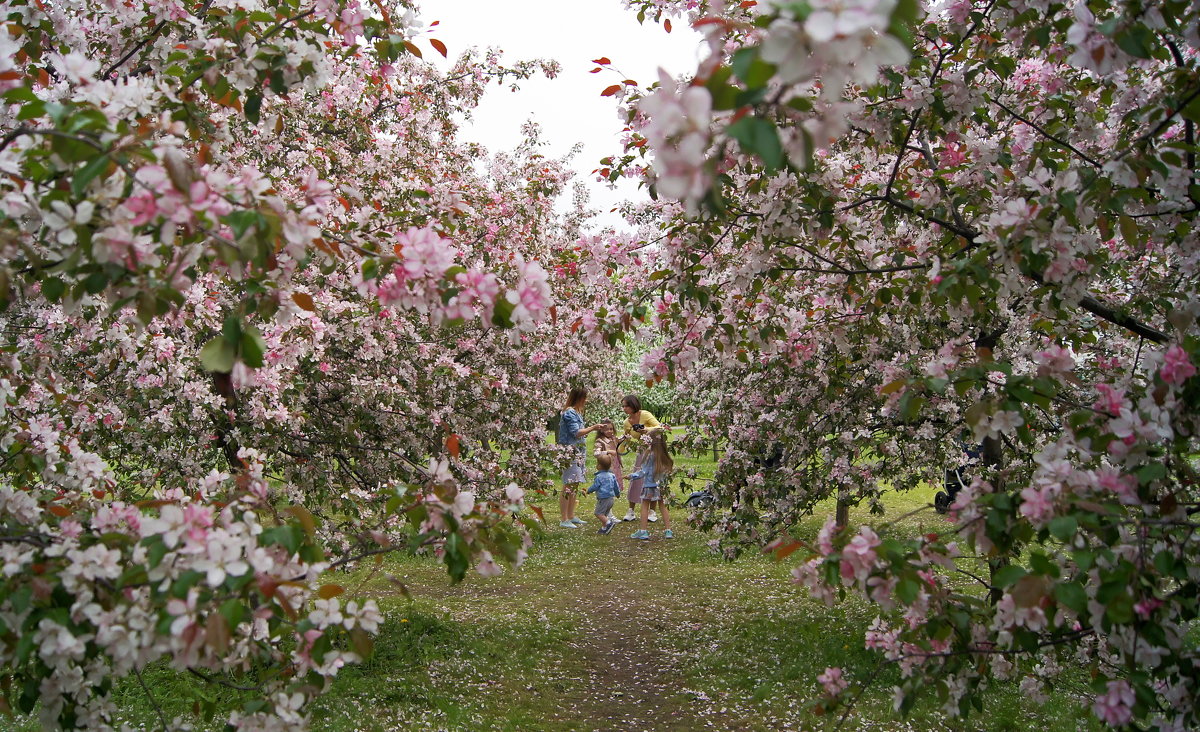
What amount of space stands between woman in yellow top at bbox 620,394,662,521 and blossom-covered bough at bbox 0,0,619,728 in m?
2.47

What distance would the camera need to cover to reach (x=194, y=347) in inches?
191

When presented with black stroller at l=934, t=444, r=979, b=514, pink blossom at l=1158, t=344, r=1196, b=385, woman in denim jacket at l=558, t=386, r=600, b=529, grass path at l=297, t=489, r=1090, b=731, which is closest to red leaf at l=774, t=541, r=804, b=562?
pink blossom at l=1158, t=344, r=1196, b=385

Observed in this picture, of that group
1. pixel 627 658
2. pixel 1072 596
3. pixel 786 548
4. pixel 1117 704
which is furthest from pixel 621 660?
pixel 1072 596

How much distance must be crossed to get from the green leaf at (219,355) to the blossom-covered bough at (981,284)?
3.17 ft

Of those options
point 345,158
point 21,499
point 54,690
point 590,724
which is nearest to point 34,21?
point 21,499

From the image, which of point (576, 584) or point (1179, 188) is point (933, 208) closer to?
point (1179, 188)

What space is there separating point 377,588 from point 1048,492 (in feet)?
22.1

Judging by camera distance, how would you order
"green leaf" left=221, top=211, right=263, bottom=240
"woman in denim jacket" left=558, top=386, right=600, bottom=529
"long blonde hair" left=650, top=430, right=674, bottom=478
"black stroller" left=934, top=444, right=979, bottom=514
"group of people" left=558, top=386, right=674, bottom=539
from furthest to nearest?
"woman in denim jacket" left=558, top=386, right=600, bottom=529 < "group of people" left=558, top=386, right=674, bottom=539 < "long blonde hair" left=650, top=430, right=674, bottom=478 < "black stroller" left=934, top=444, right=979, bottom=514 < "green leaf" left=221, top=211, right=263, bottom=240

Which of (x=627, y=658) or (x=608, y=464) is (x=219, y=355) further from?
(x=608, y=464)

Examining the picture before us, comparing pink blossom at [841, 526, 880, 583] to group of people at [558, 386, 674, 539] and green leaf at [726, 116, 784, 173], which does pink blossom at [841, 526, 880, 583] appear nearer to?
green leaf at [726, 116, 784, 173]

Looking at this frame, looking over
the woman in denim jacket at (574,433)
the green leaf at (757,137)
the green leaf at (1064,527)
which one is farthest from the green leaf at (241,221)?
the woman in denim jacket at (574,433)

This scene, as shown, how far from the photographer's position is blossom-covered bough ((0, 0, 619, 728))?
5.57 ft

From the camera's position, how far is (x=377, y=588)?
7.69 meters

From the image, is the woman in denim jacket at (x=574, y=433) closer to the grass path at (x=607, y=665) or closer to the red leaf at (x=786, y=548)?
the grass path at (x=607, y=665)
